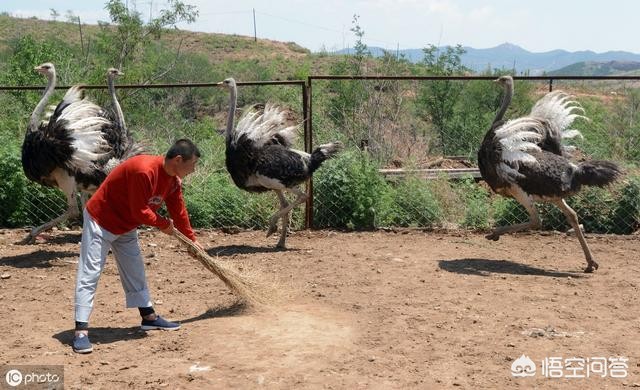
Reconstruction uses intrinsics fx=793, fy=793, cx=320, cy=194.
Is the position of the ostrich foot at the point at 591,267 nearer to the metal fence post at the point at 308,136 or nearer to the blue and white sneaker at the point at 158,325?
the metal fence post at the point at 308,136

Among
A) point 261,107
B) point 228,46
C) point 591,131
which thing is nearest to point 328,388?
point 261,107

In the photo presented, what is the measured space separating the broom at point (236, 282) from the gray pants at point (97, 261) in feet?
1.63

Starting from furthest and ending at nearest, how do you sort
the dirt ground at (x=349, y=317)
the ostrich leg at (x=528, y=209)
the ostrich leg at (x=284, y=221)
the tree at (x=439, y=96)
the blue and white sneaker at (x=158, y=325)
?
the tree at (x=439, y=96) → the ostrich leg at (x=284, y=221) → the ostrich leg at (x=528, y=209) → the blue and white sneaker at (x=158, y=325) → the dirt ground at (x=349, y=317)

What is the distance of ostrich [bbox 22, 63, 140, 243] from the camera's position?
843 centimetres

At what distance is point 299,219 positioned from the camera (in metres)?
10.3

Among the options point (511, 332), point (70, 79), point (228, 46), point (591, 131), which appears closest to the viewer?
point (511, 332)

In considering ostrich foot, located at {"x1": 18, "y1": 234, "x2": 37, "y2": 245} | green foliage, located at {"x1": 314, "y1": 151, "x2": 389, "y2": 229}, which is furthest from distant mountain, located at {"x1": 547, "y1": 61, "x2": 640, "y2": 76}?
ostrich foot, located at {"x1": 18, "y1": 234, "x2": 37, "y2": 245}

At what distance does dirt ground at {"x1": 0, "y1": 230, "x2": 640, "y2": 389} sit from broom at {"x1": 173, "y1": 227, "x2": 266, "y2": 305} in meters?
0.14

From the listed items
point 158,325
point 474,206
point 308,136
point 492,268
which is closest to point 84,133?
point 308,136

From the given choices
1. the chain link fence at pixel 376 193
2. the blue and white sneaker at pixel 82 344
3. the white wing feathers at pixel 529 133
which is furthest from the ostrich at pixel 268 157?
the blue and white sneaker at pixel 82 344

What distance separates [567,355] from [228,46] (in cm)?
4491

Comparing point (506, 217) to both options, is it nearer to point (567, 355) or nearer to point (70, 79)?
point (567, 355)

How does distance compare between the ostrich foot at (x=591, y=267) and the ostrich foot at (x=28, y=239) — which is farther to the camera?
the ostrich foot at (x=28, y=239)

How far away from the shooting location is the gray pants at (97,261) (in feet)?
17.9
